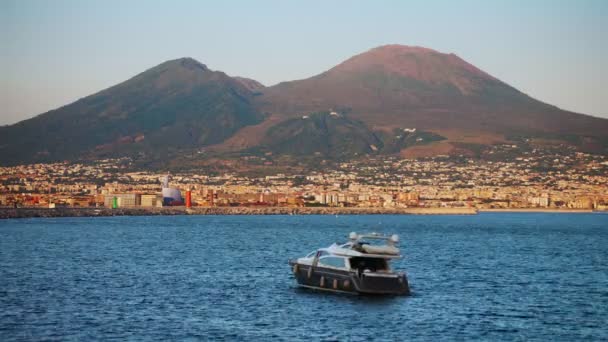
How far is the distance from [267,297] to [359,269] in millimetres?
4517

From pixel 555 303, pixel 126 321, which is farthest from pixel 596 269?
pixel 126 321

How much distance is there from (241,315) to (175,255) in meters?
33.2

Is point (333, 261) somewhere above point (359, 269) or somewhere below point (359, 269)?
above

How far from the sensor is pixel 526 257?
81375mm

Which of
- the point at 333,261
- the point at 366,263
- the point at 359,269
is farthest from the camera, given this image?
the point at 333,261

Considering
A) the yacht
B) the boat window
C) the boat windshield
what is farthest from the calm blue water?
the boat windshield

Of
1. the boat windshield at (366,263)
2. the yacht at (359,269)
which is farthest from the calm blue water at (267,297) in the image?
the boat windshield at (366,263)

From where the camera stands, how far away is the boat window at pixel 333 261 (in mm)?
50344

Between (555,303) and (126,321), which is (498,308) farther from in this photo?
(126,321)

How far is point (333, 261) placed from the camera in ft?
167

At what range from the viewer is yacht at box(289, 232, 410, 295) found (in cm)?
4922

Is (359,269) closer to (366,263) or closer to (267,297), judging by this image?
(366,263)

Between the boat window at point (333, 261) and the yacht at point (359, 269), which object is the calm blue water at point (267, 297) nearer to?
the yacht at point (359, 269)

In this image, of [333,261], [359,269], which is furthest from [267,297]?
[359,269]
